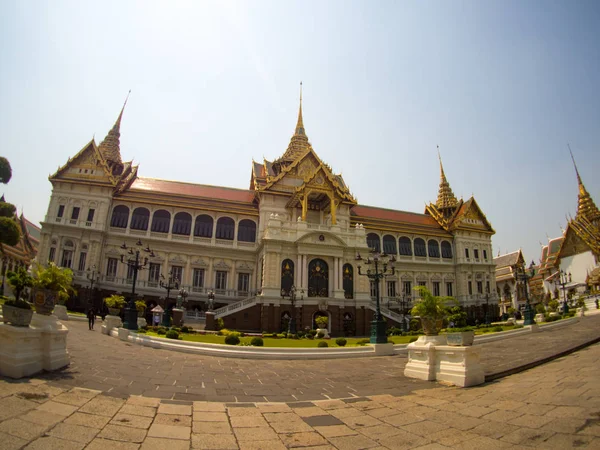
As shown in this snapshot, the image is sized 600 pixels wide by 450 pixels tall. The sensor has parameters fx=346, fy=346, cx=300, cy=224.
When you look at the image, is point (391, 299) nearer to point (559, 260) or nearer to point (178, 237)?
point (178, 237)

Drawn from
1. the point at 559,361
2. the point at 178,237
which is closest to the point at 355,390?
the point at 559,361

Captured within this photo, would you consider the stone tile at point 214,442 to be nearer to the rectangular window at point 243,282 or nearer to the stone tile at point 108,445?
the stone tile at point 108,445

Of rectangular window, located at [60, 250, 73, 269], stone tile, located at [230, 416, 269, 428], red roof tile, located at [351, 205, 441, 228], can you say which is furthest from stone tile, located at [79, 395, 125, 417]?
red roof tile, located at [351, 205, 441, 228]

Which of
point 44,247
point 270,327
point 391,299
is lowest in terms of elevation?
point 270,327

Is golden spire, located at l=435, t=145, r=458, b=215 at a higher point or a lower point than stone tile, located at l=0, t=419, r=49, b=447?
higher

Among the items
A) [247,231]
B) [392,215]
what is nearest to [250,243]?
[247,231]

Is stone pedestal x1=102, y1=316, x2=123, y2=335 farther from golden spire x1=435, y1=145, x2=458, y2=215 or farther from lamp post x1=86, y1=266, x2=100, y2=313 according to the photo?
golden spire x1=435, y1=145, x2=458, y2=215

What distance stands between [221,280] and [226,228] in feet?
18.1

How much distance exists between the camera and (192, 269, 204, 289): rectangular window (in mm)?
34259

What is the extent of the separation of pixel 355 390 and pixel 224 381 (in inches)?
118

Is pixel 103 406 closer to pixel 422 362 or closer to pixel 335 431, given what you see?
pixel 335 431

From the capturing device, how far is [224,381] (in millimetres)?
7984

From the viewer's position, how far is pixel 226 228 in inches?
1444

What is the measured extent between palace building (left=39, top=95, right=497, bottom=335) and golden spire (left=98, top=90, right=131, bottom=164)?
139mm
